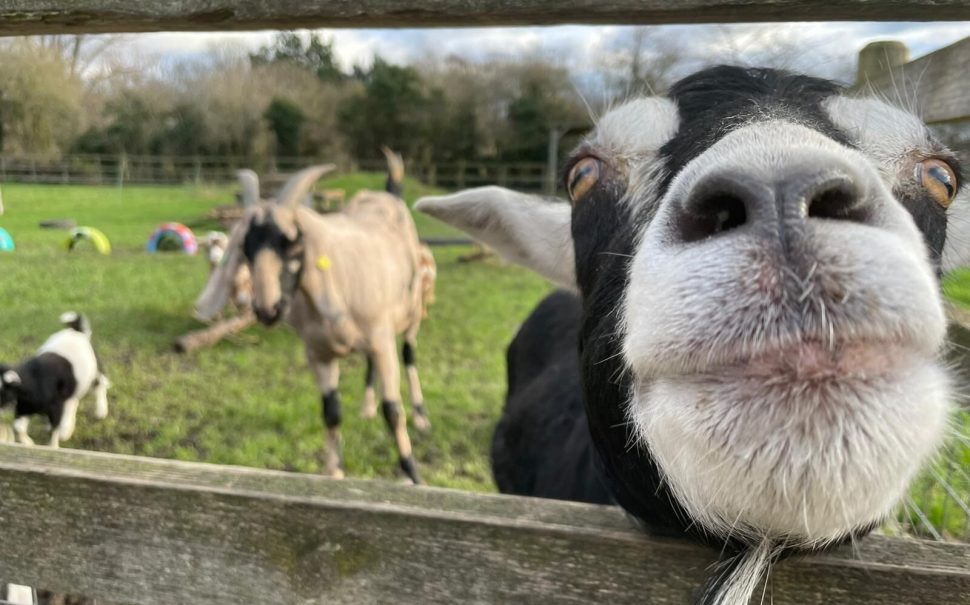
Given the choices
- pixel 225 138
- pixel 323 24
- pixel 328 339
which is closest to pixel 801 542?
pixel 323 24

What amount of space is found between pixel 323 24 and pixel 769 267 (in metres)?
1.04

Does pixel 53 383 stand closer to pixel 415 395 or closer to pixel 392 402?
pixel 392 402

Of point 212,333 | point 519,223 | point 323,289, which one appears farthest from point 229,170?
point 519,223

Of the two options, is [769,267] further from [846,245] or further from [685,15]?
[685,15]

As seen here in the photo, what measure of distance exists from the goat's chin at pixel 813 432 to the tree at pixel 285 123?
3577cm

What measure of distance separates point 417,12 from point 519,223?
42.6 inches

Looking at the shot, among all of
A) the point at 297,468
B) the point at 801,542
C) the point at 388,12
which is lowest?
the point at 297,468

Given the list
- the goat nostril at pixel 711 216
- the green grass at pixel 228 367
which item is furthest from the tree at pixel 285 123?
the goat nostril at pixel 711 216

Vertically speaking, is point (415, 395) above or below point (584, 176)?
below

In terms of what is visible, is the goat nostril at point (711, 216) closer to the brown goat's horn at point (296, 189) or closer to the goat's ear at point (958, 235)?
the goat's ear at point (958, 235)

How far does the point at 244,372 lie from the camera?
7266mm

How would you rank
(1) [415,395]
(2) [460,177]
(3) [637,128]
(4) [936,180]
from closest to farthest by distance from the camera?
1. (4) [936,180]
2. (3) [637,128]
3. (1) [415,395]
4. (2) [460,177]

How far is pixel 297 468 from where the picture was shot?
4875 mm

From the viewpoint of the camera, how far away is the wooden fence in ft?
3.67
